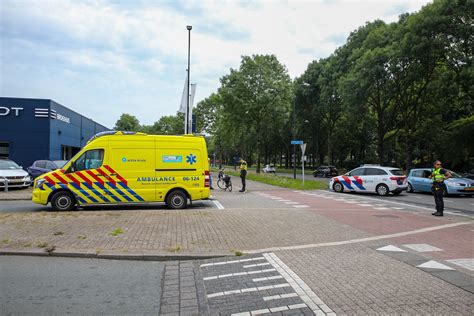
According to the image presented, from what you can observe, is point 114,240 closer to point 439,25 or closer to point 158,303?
point 158,303

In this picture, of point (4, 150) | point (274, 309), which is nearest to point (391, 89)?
point (4, 150)

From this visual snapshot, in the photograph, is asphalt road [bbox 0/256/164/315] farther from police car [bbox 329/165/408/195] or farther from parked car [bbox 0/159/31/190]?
police car [bbox 329/165/408/195]

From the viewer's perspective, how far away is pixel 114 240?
278 inches

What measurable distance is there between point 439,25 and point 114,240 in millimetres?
24528

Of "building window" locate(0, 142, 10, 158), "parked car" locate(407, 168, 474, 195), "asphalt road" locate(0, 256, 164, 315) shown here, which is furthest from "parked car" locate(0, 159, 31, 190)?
"parked car" locate(407, 168, 474, 195)

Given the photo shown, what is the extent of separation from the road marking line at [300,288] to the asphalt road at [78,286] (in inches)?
67.7

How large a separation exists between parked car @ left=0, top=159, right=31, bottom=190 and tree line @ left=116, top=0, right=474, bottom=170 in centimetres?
2251

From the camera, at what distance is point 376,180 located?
19.6 metres

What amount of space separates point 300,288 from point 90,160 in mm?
9092

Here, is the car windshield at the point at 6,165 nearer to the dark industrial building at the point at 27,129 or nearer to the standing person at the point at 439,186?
the dark industrial building at the point at 27,129

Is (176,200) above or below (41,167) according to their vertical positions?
below

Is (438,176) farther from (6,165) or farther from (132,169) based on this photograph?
(6,165)

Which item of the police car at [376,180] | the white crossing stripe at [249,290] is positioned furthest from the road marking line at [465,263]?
the police car at [376,180]

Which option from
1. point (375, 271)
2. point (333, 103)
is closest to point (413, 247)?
point (375, 271)
